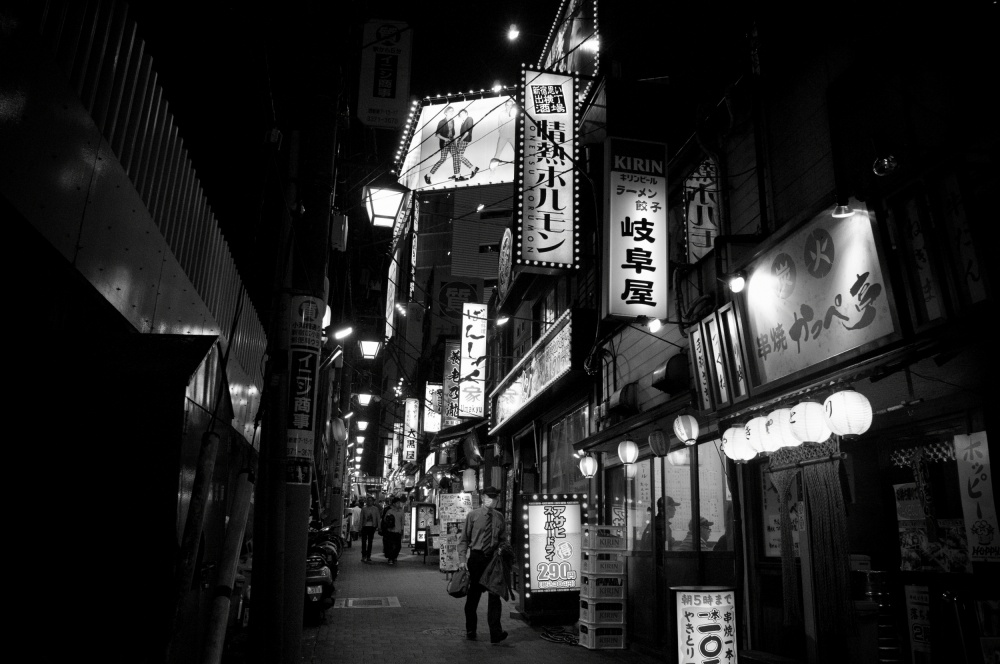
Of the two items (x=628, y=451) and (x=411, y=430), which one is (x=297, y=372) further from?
(x=411, y=430)

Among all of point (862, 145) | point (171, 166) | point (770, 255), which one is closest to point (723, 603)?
point (770, 255)

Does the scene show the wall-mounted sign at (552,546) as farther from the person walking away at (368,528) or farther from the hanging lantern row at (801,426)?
the person walking away at (368,528)

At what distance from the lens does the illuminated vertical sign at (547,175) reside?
13.4 meters

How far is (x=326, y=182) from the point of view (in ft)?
27.0

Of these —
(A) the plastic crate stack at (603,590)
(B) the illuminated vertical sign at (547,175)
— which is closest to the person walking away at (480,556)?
(A) the plastic crate stack at (603,590)

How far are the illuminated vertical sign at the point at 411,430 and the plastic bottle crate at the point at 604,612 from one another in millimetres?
36041

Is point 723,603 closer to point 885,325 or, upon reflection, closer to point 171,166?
point 885,325

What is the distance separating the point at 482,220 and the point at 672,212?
9.63 metres

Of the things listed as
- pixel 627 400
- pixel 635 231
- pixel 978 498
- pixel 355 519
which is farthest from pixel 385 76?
pixel 355 519

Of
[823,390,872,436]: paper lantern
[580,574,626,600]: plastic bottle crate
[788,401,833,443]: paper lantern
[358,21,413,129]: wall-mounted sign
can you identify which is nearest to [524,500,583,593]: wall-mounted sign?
[580,574,626,600]: plastic bottle crate

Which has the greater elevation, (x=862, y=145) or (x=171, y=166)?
(x=862, y=145)

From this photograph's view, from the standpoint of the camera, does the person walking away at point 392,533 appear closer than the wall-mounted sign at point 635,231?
No

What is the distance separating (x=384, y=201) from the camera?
15.3 m

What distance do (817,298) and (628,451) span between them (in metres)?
6.11
